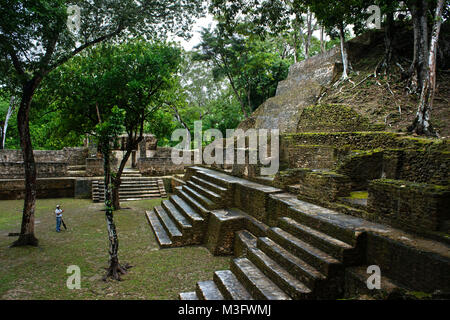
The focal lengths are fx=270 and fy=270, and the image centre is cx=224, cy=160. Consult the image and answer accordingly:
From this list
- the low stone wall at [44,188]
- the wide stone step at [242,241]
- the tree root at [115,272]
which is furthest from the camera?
the low stone wall at [44,188]

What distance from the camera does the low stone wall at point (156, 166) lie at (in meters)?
14.7

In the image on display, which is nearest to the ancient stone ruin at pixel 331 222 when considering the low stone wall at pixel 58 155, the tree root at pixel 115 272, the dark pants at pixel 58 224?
the tree root at pixel 115 272

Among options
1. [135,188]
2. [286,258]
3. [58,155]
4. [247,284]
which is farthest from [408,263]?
[58,155]

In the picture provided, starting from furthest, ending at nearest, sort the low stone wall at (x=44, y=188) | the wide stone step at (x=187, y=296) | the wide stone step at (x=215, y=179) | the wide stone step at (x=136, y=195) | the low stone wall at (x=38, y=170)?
the wide stone step at (x=136, y=195) < the low stone wall at (x=38, y=170) < the low stone wall at (x=44, y=188) < the wide stone step at (x=215, y=179) < the wide stone step at (x=187, y=296)

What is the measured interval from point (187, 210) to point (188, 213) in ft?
1.16

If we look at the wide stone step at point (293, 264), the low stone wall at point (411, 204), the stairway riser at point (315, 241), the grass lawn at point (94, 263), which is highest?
the low stone wall at point (411, 204)

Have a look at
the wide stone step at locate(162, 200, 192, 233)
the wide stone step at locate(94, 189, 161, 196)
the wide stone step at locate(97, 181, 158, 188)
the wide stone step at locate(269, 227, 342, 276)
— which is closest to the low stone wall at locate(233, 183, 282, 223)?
the wide stone step at locate(269, 227, 342, 276)

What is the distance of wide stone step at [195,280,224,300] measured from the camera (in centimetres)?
399

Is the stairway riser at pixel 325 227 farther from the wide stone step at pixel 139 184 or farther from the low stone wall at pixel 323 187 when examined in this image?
the wide stone step at pixel 139 184

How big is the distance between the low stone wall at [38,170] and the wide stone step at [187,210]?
6.66 m

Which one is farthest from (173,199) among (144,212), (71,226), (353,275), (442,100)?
(442,100)

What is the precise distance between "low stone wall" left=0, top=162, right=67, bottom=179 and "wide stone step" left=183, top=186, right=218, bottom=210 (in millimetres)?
6881
